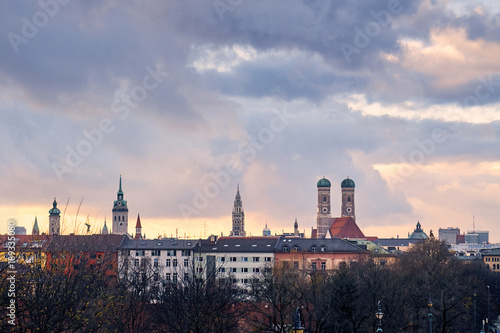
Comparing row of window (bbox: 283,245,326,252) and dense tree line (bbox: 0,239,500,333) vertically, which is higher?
row of window (bbox: 283,245,326,252)

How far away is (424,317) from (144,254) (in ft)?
258

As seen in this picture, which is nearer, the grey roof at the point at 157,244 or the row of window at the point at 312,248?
the row of window at the point at 312,248

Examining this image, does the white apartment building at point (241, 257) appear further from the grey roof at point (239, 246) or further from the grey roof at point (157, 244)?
the grey roof at point (157, 244)

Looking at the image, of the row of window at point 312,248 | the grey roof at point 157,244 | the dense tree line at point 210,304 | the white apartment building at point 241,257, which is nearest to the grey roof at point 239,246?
the white apartment building at point 241,257

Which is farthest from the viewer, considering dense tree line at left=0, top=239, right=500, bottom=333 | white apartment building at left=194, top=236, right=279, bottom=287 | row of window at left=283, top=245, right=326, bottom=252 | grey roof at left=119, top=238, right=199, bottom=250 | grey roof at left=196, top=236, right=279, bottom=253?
grey roof at left=119, top=238, right=199, bottom=250

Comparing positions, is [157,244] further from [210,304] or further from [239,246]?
[210,304]

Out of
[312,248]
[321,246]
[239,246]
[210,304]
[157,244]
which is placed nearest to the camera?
[210,304]

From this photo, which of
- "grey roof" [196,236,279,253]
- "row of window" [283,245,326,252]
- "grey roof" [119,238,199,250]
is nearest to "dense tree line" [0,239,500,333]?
"row of window" [283,245,326,252]

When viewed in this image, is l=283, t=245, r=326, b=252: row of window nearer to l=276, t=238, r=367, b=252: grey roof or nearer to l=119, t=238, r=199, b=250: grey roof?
l=276, t=238, r=367, b=252: grey roof

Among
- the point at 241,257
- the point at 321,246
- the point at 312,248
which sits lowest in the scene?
the point at 241,257

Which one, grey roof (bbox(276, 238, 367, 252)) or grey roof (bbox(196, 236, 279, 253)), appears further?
grey roof (bbox(196, 236, 279, 253))

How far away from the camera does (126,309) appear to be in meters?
67.1

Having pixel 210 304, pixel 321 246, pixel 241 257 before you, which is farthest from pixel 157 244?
pixel 210 304

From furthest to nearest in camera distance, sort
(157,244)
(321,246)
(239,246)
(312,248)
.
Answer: (157,244) → (239,246) → (312,248) → (321,246)
